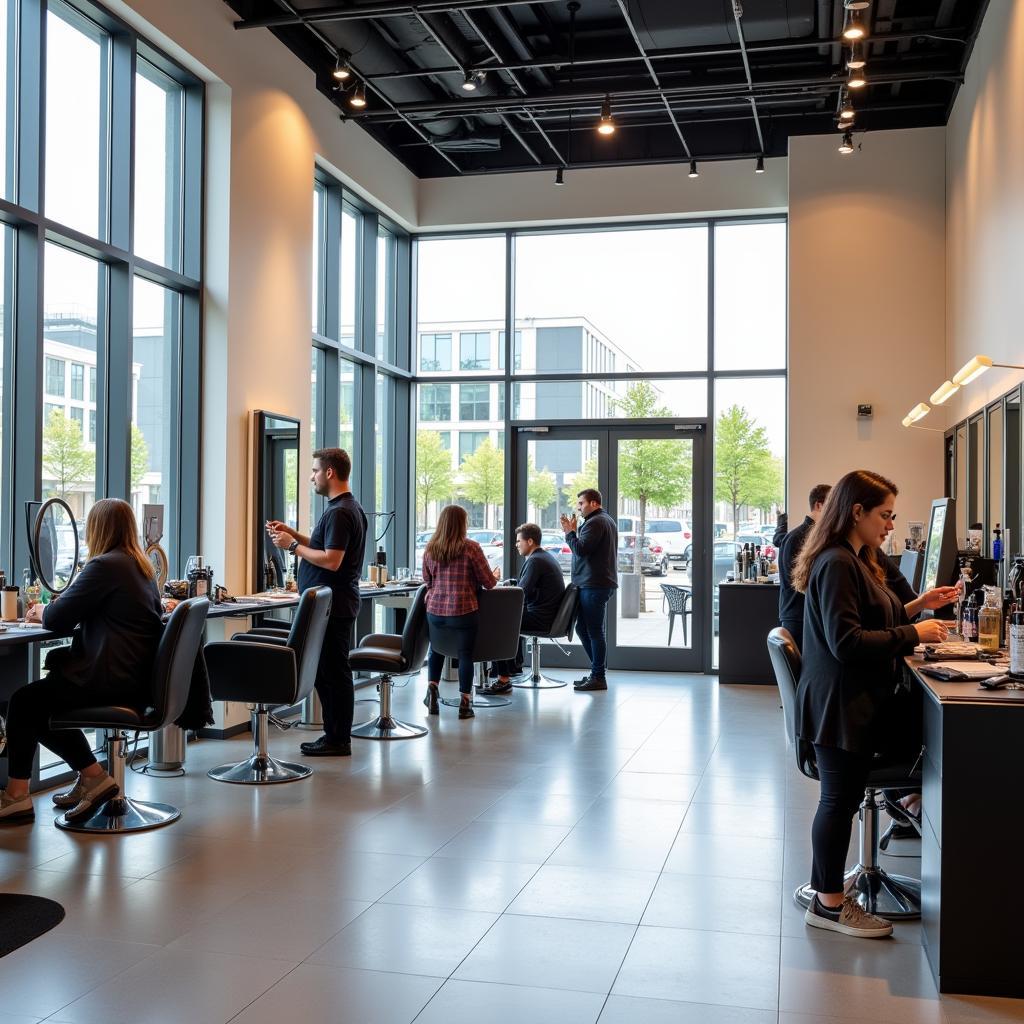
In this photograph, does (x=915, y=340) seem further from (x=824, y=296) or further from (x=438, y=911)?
(x=438, y=911)

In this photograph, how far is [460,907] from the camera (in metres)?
3.62

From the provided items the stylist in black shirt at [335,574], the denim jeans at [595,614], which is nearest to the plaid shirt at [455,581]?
the stylist in black shirt at [335,574]

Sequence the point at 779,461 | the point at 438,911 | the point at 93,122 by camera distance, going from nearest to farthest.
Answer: the point at 438,911 → the point at 93,122 → the point at 779,461

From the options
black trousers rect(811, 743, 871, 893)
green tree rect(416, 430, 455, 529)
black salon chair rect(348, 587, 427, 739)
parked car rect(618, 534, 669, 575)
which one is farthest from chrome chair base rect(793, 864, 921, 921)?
green tree rect(416, 430, 455, 529)

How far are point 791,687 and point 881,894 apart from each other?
80cm

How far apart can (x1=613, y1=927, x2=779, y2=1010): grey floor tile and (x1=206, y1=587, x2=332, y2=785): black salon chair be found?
231 cm

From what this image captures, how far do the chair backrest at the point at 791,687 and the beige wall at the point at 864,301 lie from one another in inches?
217

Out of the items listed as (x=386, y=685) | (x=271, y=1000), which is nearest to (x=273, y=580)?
(x=386, y=685)

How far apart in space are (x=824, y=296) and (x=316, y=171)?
167 inches

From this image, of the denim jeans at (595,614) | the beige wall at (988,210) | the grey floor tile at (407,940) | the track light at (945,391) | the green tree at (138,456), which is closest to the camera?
the grey floor tile at (407,940)

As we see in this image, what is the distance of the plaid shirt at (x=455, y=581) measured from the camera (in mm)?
6785

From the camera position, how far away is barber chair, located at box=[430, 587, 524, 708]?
22.9 feet

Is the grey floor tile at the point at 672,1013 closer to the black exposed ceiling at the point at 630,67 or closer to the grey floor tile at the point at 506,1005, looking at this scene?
the grey floor tile at the point at 506,1005

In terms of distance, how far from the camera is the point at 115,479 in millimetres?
6199
